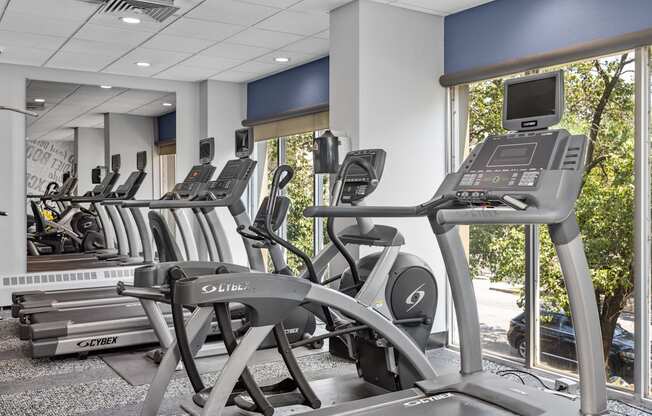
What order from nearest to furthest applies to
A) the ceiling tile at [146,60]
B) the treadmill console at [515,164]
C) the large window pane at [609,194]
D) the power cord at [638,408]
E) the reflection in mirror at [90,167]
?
1. the treadmill console at [515,164]
2. the power cord at [638,408]
3. the large window pane at [609,194]
4. the ceiling tile at [146,60]
5. the reflection in mirror at [90,167]

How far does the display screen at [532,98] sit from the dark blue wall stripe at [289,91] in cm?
363

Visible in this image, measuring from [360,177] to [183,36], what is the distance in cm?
269

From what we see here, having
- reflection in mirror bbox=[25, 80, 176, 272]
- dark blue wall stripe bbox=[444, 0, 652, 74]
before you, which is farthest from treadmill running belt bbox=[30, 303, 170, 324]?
dark blue wall stripe bbox=[444, 0, 652, 74]

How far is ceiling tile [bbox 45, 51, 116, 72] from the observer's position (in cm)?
627

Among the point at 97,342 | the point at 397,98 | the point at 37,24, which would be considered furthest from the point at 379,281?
the point at 37,24

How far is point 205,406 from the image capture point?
2.37 meters

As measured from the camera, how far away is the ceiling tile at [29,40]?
5.49m

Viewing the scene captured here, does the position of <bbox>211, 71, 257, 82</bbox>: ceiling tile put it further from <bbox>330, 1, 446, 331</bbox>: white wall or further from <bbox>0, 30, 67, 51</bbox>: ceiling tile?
<bbox>330, 1, 446, 331</bbox>: white wall

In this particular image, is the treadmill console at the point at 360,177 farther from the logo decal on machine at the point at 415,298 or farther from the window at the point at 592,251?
the window at the point at 592,251

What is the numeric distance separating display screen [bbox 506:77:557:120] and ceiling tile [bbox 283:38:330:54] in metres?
3.14

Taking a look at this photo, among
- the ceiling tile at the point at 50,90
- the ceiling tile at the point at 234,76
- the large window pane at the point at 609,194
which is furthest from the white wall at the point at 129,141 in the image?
the large window pane at the point at 609,194

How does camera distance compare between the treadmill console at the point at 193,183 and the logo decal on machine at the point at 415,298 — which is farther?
the treadmill console at the point at 193,183

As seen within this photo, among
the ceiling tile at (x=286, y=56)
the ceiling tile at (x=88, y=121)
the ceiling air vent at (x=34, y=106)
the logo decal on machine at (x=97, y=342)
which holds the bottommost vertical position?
the logo decal on machine at (x=97, y=342)

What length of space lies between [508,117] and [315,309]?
72.4 inches
